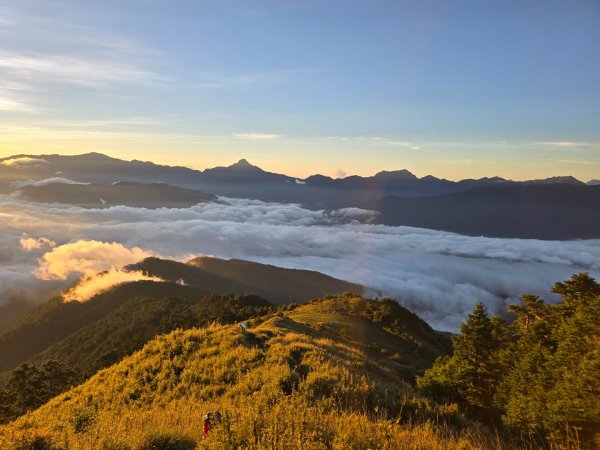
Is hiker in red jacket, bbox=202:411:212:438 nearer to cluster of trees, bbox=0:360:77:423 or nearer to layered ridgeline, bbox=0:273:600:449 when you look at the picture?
layered ridgeline, bbox=0:273:600:449

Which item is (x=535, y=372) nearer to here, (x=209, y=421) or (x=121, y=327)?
(x=209, y=421)

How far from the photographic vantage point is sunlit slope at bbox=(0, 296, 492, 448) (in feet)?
23.0

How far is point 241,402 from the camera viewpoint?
9.70 meters

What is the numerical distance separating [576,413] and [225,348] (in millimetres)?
16365

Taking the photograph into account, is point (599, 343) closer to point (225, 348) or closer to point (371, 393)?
point (371, 393)

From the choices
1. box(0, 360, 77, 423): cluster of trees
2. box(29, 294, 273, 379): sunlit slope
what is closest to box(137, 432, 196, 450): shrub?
box(0, 360, 77, 423): cluster of trees

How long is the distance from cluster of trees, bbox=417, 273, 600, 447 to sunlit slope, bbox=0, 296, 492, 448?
506cm

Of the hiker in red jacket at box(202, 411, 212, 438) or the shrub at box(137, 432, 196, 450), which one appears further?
the shrub at box(137, 432, 196, 450)

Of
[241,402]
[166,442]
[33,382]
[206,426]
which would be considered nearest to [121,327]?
[33,382]

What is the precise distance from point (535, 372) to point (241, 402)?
27.4 meters

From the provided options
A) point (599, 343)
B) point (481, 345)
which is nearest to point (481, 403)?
point (481, 345)

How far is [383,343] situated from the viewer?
5425cm

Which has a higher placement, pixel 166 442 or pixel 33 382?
pixel 166 442

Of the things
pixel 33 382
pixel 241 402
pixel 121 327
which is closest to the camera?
pixel 241 402
